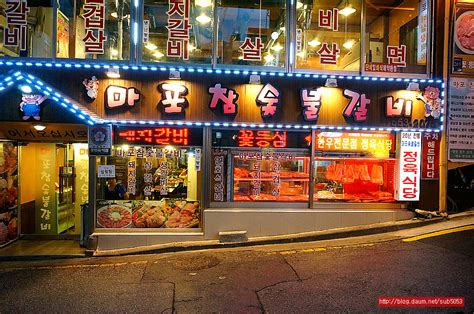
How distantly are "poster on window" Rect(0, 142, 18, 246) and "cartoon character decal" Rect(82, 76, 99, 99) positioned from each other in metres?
2.61

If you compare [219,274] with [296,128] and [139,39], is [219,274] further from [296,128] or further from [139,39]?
[139,39]

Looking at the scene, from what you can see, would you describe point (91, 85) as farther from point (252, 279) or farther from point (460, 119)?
point (460, 119)

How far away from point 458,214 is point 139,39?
10.4m

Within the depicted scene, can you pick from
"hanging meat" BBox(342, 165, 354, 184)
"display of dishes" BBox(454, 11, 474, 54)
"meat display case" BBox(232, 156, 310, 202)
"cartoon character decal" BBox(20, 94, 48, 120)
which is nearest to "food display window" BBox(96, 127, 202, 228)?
"meat display case" BBox(232, 156, 310, 202)

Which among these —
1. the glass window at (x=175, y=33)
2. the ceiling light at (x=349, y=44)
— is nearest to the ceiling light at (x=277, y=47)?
the glass window at (x=175, y=33)

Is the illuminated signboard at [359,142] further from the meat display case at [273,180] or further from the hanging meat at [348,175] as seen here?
the meat display case at [273,180]

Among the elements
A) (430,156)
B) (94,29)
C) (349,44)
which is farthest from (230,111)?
(430,156)

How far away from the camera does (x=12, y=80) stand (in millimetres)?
8492

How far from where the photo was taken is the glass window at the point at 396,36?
11125 millimetres

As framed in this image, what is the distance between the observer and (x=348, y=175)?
37.7ft

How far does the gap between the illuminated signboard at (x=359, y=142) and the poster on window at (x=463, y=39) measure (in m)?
2.84

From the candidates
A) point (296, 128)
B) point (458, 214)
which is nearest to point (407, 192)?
point (458, 214)

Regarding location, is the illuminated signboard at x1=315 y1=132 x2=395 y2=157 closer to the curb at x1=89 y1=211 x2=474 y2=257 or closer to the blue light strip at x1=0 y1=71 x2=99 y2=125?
the curb at x1=89 y1=211 x2=474 y2=257

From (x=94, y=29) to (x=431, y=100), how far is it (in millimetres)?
9468
